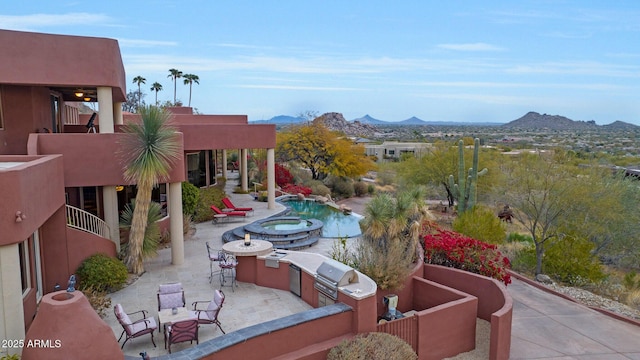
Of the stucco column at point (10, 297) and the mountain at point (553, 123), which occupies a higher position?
the mountain at point (553, 123)

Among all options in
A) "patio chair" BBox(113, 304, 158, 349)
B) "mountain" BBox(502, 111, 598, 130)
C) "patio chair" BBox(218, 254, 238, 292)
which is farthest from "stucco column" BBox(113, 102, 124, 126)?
"mountain" BBox(502, 111, 598, 130)

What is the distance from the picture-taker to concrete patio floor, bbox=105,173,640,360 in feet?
31.8

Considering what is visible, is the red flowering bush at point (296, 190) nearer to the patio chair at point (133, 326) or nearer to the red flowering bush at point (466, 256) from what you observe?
the red flowering bush at point (466, 256)

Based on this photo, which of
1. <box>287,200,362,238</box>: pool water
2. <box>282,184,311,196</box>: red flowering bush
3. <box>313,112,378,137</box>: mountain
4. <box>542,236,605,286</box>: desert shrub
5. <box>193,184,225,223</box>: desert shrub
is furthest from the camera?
<box>313,112,378,137</box>: mountain

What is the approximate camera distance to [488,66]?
60031 millimetres

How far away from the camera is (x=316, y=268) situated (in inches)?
431

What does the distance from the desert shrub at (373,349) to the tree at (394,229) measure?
236cm

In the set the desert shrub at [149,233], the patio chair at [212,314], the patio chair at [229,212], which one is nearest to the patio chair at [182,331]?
the patio chair at [212,314]

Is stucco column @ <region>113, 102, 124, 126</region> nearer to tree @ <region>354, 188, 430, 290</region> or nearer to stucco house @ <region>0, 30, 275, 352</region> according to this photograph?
stucco house @ <region>0, 30, 275, 352</region>

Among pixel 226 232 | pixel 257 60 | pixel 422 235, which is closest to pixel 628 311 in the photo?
pixel 422 235

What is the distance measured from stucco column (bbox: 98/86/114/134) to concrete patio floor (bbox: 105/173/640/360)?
426cm

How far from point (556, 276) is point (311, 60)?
4926 centimetres

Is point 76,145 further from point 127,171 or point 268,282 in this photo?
point 268,282

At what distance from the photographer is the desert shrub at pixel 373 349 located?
832 cm
